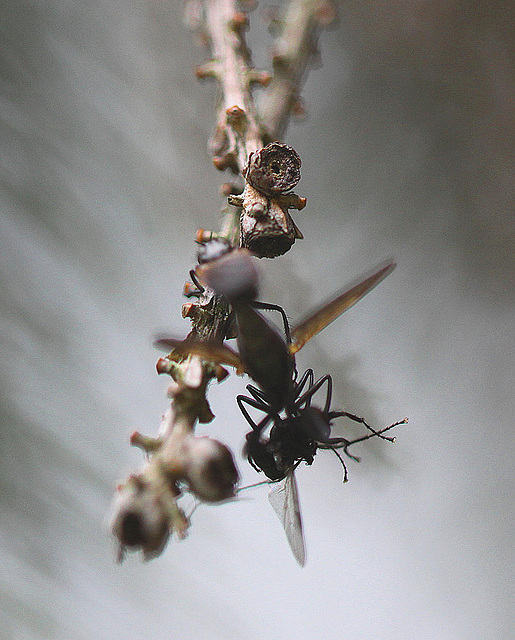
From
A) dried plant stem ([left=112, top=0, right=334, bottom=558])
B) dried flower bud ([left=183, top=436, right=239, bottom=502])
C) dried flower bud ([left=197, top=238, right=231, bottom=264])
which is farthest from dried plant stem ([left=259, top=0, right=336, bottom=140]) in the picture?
dried flower bud ([left=183, top=436, right=239, bottom=502])

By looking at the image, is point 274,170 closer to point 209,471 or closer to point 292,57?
point 209,471

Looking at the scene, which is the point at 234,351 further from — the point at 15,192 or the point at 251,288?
the point at 15,192

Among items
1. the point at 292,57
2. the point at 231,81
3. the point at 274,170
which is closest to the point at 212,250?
the point at 274,170

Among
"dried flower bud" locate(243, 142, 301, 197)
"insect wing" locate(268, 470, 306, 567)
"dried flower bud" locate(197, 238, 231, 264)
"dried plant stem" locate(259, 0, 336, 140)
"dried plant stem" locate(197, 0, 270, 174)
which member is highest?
"dried plant stem" locate(259, 0, 336, 140)

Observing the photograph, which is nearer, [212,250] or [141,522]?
[141,522]

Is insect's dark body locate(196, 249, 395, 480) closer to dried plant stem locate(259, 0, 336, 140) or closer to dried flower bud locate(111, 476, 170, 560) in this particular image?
dried flower bud locate(111, 476, 170, 560)

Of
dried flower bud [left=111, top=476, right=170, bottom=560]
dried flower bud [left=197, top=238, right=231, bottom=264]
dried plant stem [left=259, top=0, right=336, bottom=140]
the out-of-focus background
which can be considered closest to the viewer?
dried flower bud [left=111, top=476, right=170, bottom=560]

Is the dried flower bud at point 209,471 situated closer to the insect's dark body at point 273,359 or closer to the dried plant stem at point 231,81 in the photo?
the insect's dark body at point 273,359
